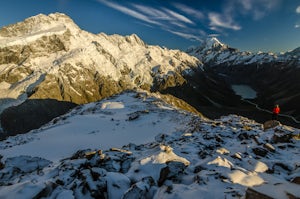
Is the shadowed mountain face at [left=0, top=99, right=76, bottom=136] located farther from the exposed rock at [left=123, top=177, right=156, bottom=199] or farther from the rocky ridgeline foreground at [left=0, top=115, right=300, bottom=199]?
the exposed rock at [left=123, top=177, right=156, bottom=199]

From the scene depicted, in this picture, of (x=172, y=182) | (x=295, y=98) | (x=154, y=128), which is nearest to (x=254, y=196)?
(x=172, y=182)

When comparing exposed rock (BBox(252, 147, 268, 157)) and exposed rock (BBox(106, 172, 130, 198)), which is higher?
exposed rock (BBox(252, 147, 268, 157))

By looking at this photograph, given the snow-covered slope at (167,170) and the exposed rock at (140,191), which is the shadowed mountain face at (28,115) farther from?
the exposed rock at (140,191)

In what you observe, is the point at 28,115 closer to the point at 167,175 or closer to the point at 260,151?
the point at 260,151

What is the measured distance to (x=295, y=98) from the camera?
169750 mm

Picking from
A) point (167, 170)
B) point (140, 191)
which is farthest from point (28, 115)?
point (140, 191)

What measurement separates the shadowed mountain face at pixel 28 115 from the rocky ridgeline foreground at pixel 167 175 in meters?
167

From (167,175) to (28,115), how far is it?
189 metres

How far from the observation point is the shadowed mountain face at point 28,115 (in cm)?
16475

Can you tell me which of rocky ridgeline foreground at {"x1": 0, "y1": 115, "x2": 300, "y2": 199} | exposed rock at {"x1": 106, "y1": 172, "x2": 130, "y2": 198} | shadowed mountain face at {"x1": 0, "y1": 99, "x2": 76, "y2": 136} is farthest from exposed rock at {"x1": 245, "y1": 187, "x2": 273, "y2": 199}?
shadowed mountain face at {"x1": 0, "y1": 99, "x2": 76, "y2": 136}

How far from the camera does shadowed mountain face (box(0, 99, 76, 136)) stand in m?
165

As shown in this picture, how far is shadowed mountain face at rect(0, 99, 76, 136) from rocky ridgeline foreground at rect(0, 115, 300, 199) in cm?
16719

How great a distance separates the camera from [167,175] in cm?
1003

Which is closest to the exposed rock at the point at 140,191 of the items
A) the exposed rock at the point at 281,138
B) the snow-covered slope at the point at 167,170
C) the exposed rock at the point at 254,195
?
the snow-covered slope at the point at 167,170
